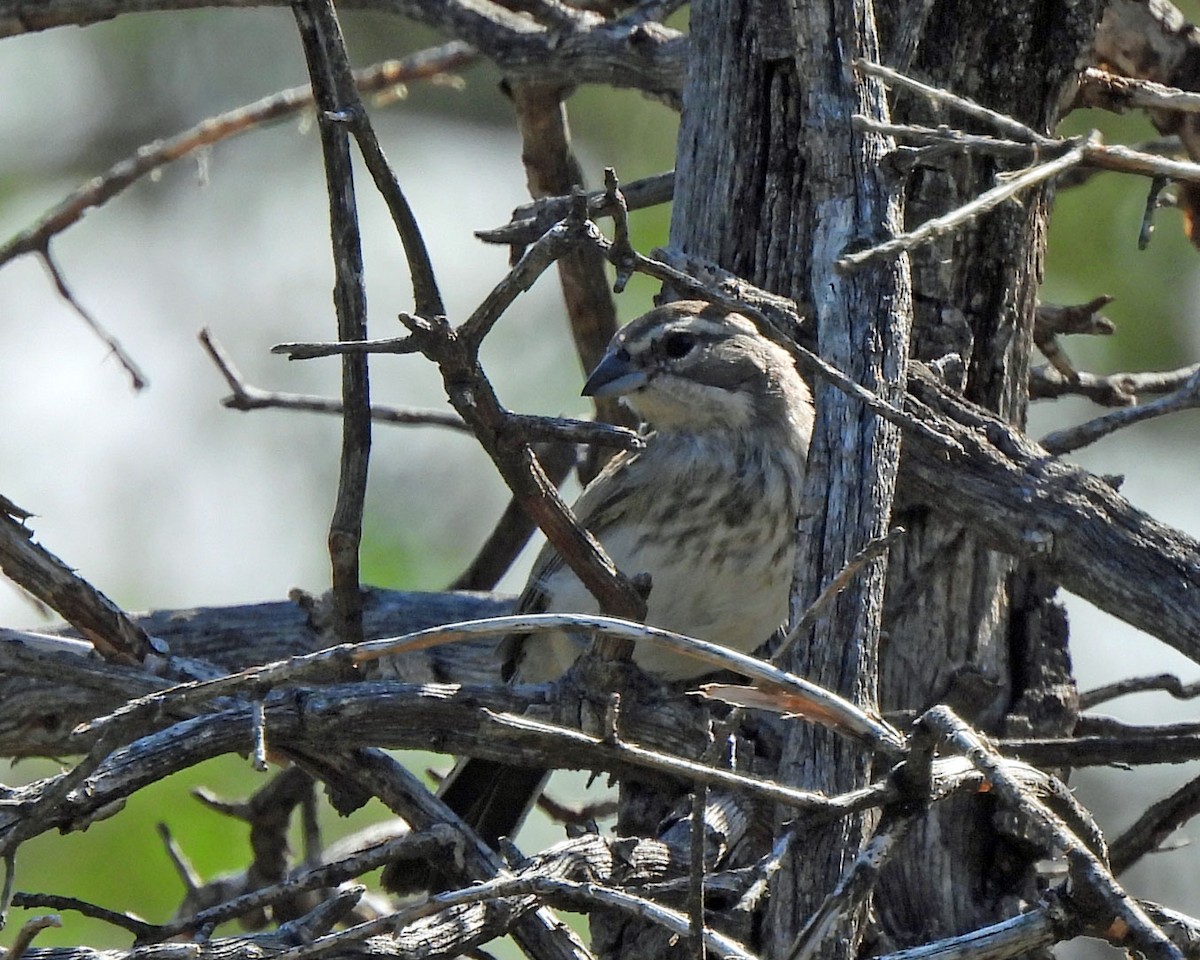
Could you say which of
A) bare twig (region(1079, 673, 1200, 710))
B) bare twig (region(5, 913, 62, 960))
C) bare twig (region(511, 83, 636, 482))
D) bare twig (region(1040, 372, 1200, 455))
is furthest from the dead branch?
bare twig (region(5, 913, 62, 960))

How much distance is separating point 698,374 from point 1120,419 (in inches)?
63.5

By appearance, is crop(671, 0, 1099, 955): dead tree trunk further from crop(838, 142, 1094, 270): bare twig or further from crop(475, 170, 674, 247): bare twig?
crop(838, 142, 1094, 270): bare twig

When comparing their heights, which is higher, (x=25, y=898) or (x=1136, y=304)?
(x=1136, y=304)

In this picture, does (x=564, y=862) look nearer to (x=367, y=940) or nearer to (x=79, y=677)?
(x=367, y=940)

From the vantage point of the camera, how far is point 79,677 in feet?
11.1

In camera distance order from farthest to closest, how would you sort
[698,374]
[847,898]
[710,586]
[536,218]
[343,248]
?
1. [698,374]
2. [710,586]
3. [536,218]
4. [343,248]
5. [847,898]

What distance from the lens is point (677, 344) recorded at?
4.95 m

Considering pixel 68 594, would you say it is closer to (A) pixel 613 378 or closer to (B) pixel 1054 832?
(A) pixel 613 378

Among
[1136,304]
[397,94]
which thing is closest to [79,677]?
[397,94]

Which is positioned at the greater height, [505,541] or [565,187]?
[565,187]

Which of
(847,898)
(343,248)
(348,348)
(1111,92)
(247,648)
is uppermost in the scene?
(1111,92)

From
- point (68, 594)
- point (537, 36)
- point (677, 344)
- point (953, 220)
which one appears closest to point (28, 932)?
point (68, 594)

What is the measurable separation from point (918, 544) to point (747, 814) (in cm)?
95

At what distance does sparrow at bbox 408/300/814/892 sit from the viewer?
15.2 feet
